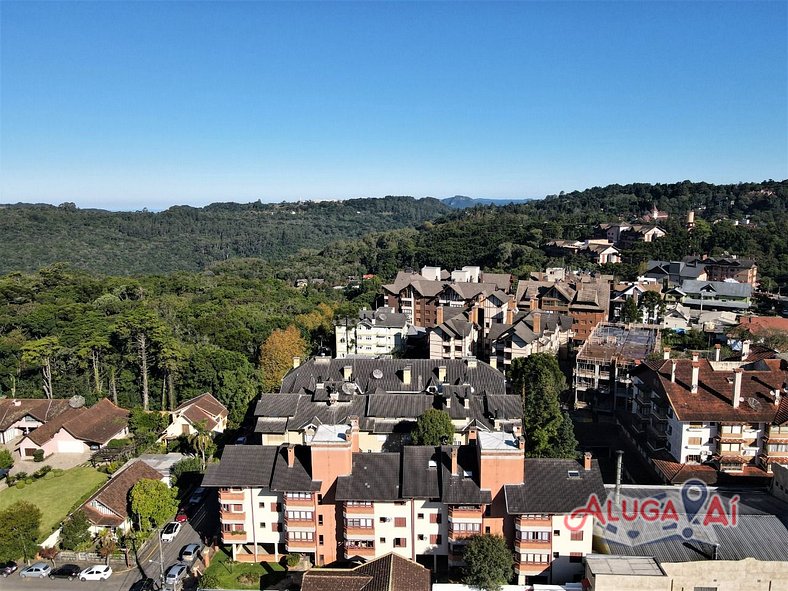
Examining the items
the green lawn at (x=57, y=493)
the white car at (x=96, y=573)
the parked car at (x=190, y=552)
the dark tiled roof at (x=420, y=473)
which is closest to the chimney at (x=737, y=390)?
the dark tiled roof at (x=420, y=473)

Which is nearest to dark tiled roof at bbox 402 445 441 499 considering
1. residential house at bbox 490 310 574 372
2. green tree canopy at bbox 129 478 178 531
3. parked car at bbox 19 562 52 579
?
green tree canopy at bbox 129 478 178 531

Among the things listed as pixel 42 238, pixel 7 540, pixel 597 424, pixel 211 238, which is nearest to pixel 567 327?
pixel 597 424

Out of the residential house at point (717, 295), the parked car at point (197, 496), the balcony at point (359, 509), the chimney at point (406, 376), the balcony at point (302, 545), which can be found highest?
the residential house at point (717, 295)

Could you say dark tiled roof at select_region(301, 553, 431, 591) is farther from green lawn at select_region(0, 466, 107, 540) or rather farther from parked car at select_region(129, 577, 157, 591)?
green lawn at select_region(0, 466, 107, 540)

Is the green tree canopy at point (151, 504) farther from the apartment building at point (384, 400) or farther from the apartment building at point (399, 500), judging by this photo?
the apartment building at point (384, 400)

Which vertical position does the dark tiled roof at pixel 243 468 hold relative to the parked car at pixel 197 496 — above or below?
above
